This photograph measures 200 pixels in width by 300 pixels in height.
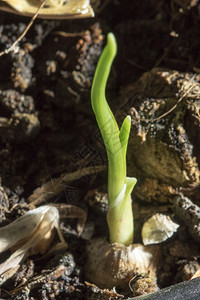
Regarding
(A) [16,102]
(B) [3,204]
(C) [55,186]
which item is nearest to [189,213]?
(C) [55,186]

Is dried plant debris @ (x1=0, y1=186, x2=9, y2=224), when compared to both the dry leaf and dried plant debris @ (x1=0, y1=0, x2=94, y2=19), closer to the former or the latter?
the dry leaf

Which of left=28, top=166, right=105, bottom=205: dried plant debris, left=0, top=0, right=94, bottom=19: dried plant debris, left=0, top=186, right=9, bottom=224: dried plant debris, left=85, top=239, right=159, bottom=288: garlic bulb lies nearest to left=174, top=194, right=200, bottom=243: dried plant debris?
left=85, top=239, right=159, bottom=288: garlic bulb

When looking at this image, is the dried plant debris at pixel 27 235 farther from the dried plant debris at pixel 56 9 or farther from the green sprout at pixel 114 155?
the dried plant debris at pixel 56 9

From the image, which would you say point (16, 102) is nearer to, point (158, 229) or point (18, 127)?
point (18, 127)

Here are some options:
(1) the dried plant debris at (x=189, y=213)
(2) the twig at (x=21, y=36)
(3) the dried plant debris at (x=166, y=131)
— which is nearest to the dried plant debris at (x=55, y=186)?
(3) the dried plant debris at (x=166, y=131)

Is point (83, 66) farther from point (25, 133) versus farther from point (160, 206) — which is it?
point (160, 206)

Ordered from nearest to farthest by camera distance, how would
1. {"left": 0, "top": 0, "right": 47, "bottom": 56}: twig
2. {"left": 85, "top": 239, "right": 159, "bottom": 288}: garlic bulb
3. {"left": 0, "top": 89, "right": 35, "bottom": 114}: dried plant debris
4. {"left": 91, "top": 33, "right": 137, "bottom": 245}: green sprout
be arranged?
{"left": 91, "top": 33, "right": 137, "bottom": 245}: green sprout
{"left": 85, "top": 239, "right": 159, "bottom": 288}: garlic bulb
{"left": 0, "top": 0, "right": 47, "bottom": 56}: twig
{"left": 0, "top": 89, "right": 35, "bottom": 114}: dried plant debris

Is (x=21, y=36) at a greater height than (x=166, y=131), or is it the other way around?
(x=21, y=36)
